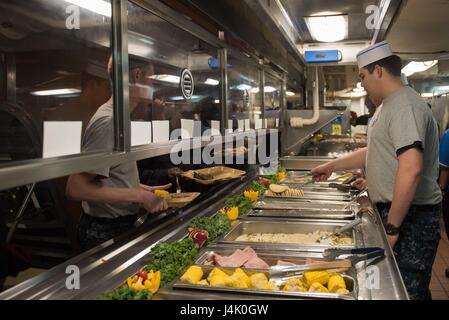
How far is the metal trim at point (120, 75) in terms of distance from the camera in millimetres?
1516

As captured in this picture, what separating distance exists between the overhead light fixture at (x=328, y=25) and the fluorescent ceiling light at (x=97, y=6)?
2.78 metres

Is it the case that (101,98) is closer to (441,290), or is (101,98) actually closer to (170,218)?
(170,218)

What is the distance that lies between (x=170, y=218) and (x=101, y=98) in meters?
0.77

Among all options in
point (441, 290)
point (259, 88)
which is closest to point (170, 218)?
point (259, 88)

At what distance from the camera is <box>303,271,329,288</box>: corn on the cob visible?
1.40 m

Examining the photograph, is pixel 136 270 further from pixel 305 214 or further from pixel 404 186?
pixel 404 186

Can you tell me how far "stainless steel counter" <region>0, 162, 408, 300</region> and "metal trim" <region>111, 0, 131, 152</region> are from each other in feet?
1.51

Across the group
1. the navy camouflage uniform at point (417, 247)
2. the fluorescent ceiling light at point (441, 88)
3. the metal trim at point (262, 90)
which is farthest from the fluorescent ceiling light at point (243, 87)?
the fluorescent ceiling light at point (441, 88)

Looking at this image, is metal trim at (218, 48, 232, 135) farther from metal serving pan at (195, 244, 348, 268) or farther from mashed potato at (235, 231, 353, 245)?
metal serving pan at (195, 244, 348, 268)

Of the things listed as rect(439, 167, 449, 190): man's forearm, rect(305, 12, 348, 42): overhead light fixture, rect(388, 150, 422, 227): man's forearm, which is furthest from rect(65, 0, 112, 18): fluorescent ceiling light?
rect(439, 167, 449, 190): man's forearm

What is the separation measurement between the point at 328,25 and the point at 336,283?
3.57 metres

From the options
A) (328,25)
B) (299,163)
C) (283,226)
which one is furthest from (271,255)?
(328,25)

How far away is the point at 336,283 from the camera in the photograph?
4.43 feet

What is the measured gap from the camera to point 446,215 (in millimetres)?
3740
